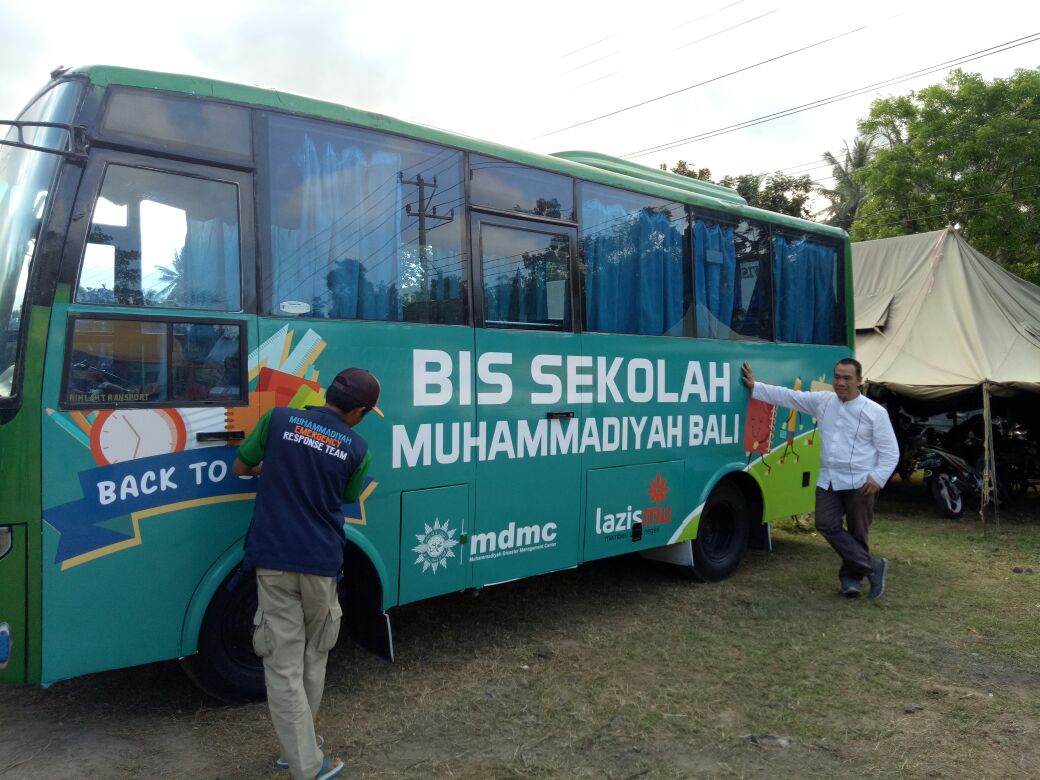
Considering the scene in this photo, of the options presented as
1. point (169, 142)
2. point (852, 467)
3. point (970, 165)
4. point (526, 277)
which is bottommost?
point (852, 467)

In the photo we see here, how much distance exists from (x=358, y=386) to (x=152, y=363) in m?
0.94

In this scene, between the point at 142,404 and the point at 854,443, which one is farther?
the point at 854,443

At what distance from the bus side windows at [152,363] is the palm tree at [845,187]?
28.2m

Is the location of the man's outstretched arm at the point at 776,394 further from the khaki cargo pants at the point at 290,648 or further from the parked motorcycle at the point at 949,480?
the parked motorcycle at the point at 949,480

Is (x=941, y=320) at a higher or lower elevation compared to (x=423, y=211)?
lower

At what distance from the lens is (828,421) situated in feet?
20.7

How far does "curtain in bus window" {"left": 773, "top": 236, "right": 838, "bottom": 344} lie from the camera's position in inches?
270

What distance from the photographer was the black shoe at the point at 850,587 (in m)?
6.25

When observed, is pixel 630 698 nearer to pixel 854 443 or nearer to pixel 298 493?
pixel 298 493

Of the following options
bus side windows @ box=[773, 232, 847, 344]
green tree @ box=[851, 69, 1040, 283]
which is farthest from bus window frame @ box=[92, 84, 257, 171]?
green tree @ box=[851, 69, 1040, 283]

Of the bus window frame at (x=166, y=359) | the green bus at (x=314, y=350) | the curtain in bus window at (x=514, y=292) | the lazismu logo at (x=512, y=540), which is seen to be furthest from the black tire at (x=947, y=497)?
the bus window frame at (x=166, y=359)

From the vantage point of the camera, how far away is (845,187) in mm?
29094

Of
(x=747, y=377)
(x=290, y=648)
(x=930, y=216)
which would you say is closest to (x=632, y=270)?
(x=747, y=377)

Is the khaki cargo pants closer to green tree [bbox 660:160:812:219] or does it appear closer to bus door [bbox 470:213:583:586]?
bus door [bbox 470:213:583:586]
